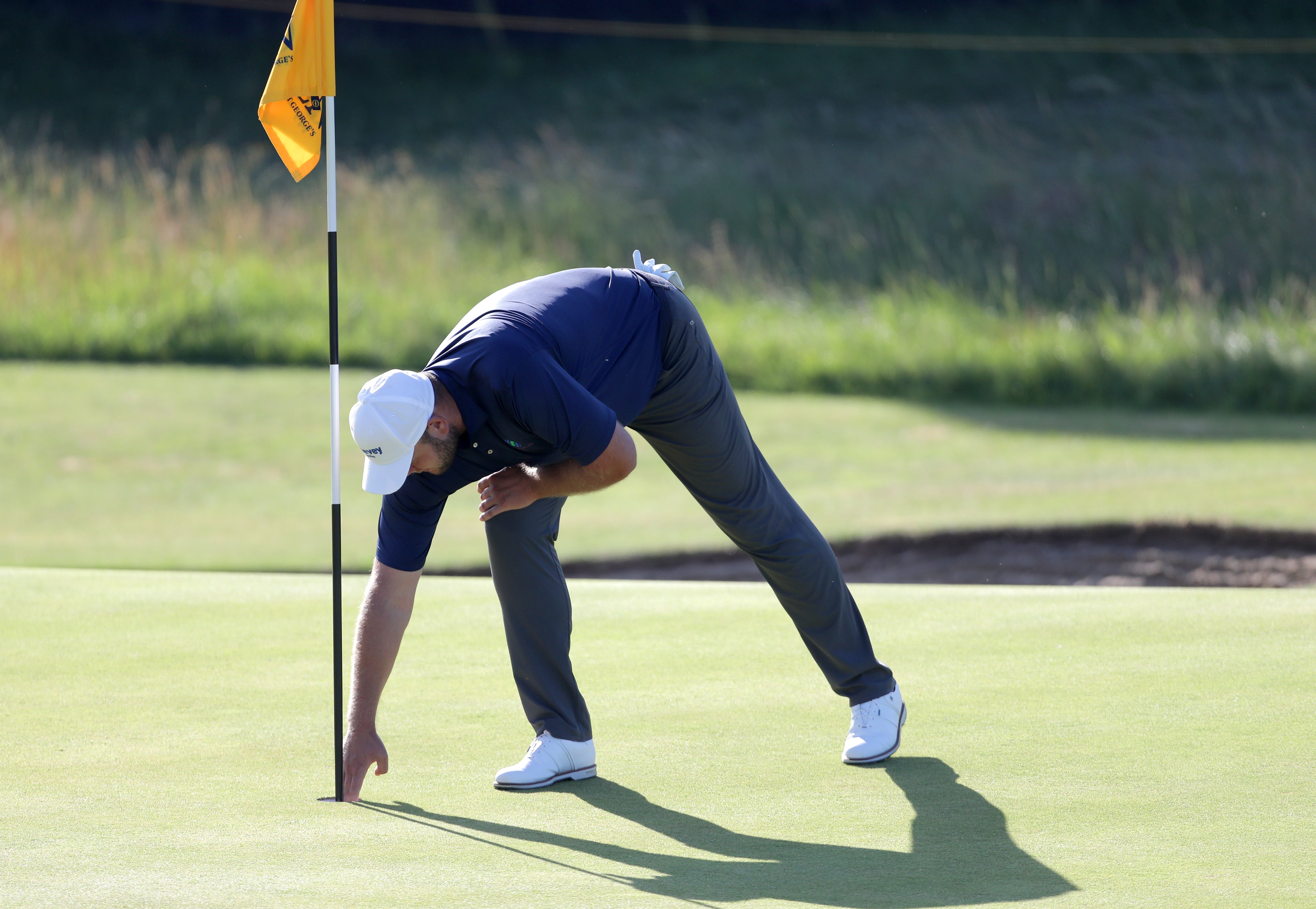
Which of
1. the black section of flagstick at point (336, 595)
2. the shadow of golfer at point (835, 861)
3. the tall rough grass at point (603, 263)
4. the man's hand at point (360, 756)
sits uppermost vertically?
the tall rough grass at point (603, 263)

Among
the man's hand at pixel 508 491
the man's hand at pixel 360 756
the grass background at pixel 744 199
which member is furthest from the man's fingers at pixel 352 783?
the grass background at pixel 744 199

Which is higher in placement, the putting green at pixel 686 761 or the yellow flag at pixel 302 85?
the yellow flag at pixel 302 85

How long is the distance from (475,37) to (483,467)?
22.4 m

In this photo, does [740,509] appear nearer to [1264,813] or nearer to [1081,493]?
[1264,813]

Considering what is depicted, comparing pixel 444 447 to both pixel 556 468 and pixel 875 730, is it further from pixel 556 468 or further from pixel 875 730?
pixel 875 730

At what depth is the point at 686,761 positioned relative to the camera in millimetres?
3900

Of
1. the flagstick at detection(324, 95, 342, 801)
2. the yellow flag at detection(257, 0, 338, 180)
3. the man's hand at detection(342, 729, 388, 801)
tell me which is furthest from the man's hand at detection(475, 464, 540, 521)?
the yellow flag at detection(257, 0, 338, 180)

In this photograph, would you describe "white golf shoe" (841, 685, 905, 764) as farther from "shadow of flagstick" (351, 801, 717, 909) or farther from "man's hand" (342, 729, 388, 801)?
"man's hand" (342, 729, 388, 801)

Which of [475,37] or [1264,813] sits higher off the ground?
Answer: [475,37]

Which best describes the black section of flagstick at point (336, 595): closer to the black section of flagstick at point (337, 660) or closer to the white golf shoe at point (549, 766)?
the black section of flagstick at point (337, 660)

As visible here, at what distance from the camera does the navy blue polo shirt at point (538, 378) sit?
11.1ft

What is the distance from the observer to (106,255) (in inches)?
596

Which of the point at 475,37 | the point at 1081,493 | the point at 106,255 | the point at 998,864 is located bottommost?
the point at 998,864

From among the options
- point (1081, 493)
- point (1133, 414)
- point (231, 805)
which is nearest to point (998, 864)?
point (231, 805)
